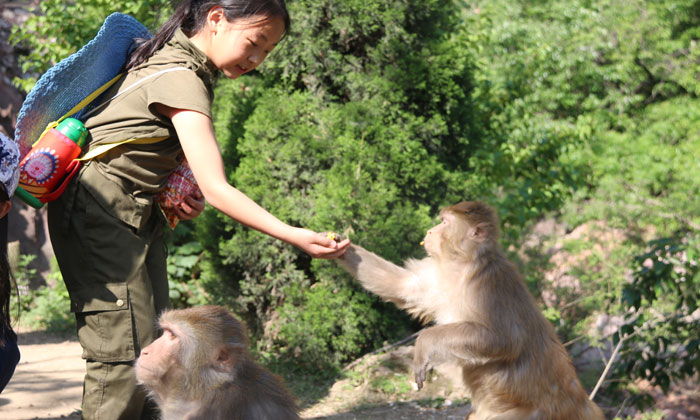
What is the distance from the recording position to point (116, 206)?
271 centimetres

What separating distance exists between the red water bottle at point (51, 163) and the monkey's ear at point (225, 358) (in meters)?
0.88

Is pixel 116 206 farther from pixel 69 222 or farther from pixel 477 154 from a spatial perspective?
pixel 477 154

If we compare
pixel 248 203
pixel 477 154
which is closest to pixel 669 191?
pixel 477 154

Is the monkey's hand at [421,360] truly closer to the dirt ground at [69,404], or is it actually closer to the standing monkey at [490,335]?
the standing monkey at [490,335]

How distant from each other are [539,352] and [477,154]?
327 centimetres

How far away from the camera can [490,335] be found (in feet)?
9.58

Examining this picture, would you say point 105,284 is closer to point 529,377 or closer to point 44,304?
point 529,377

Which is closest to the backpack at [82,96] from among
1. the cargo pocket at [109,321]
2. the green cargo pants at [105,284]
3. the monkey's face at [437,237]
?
the green cargo pants at [105,284]

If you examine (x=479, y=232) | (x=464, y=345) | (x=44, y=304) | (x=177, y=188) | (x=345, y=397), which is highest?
(x=177, y=188)

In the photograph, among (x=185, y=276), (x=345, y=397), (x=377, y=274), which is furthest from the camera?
(x=185, y=276)

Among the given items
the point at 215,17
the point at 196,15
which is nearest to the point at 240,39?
the point at 215,17

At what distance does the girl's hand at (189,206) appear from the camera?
9.68ft

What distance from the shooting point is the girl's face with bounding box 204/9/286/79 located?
2.73 m

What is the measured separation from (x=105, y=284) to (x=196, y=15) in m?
1.15
